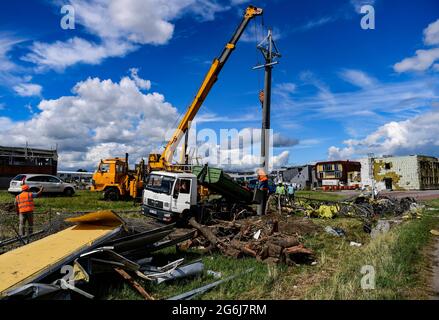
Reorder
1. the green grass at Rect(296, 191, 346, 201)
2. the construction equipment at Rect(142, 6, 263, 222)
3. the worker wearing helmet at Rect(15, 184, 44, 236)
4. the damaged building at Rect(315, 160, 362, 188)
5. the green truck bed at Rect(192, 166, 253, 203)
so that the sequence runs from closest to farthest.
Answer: the worker wearing helmet at Rect(15, 184, 44, 236) → the construction equipment at Rect(142, 6, 263, 222) → the green truck bed at Rect(192, 166, 253, 203) → the green grass at Rect(296, 191, 346, 201) → the damaged building at Rect(315, 160, 362, 188)

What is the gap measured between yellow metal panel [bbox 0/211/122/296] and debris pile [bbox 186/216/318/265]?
9.42 feet

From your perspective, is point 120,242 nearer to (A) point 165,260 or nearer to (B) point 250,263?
(A) point 165,260

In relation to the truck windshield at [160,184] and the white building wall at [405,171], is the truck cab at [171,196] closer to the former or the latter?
the truck windshield at [160,184]

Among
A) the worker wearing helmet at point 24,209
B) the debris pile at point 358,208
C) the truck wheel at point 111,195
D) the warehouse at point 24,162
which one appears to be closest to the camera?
the worker wearing helmet at point 24,209

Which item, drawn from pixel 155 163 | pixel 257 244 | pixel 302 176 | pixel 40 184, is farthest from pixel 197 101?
pixel 302 176

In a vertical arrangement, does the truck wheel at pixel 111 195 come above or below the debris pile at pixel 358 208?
above

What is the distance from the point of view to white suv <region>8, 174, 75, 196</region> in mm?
21188

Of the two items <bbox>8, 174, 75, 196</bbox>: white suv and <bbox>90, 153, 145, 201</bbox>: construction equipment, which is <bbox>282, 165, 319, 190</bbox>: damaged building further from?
<bbox>8, 174, 75, 196</bbox>: white suv

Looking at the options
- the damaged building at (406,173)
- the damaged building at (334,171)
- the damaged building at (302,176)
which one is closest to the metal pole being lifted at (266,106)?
the damaged building at (406,173)

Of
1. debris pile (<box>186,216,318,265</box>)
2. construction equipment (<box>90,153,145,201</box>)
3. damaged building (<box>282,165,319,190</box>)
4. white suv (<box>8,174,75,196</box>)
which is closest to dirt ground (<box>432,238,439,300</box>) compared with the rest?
debris pile (<box>186,216,318,265</box>)

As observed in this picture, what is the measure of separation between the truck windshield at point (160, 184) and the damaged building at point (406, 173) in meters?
42.7

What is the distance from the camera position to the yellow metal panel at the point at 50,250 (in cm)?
520

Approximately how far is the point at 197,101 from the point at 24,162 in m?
25.7

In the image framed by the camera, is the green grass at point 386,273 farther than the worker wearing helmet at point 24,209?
No
